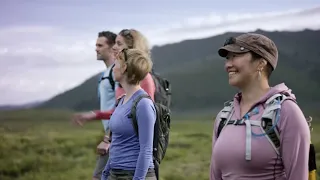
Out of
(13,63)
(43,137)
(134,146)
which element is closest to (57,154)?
(43,137)

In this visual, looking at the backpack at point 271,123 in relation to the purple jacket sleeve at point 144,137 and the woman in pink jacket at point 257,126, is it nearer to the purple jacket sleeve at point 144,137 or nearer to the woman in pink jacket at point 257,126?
the woman in pink jacket at point 257,126

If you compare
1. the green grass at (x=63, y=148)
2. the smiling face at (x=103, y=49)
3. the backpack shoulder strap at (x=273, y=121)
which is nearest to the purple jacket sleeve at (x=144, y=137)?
the backpack shoulder strap at (x=273, y=121)

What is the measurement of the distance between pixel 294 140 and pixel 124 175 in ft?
2.94

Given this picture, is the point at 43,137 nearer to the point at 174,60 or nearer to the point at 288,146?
the point at 174,60

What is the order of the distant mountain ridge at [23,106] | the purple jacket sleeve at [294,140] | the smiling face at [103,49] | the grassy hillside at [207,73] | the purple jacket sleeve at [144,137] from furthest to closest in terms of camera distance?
1. the distant mountain ridge at [23,106]
2. the grassy hillside at [207,73]
3. the smiling face at [103,49]
4. the purple jacket sleeve at [144,137]
5. the purple jacket sleeve at [294,140]

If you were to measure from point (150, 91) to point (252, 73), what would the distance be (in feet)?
3.22

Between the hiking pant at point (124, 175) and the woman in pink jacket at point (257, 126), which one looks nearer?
the woman in pink jacket at point (257, 126)

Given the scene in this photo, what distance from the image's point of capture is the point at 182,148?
15.1ft

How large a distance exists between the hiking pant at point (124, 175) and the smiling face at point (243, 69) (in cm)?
72

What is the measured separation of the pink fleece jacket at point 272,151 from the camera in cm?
184

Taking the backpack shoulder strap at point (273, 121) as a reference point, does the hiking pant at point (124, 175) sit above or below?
below

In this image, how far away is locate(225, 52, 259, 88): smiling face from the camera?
198 centimetres

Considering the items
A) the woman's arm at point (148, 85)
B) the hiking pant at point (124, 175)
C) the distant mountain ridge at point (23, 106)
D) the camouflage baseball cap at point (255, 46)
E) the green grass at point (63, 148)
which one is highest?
the camouflage baseball cap at point (255, 46)

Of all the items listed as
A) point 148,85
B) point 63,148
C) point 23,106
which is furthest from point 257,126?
point 23,106
